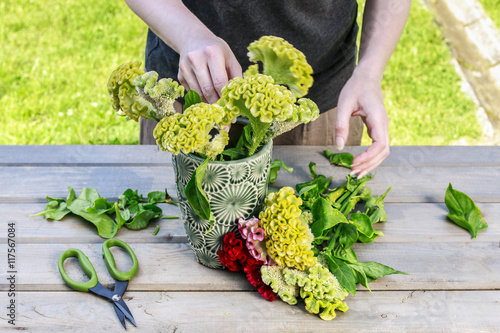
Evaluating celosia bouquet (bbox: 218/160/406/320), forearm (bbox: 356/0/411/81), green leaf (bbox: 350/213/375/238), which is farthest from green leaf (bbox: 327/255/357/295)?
forearm (bbox: 356/0/411/81)

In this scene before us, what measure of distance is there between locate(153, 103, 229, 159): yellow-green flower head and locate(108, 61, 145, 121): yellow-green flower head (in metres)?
0.09

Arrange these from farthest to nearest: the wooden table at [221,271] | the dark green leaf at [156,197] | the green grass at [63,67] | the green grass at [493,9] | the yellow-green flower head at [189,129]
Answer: the green grass at [493,9] → the green grass at [63,67] → the dark green leaf at [156,197] → the wooden table at [221,271] → the yellow-green flower head at [189,129]

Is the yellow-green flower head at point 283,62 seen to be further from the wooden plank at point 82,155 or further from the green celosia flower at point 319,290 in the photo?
the wooden plank at point 82,155

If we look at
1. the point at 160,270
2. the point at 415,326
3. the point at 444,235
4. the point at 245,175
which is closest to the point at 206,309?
the point at 160,270

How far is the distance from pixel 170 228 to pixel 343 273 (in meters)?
0.39

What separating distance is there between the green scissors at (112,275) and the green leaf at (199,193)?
0.22 metres

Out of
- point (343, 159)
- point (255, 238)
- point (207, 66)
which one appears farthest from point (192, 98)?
point (343, 159)

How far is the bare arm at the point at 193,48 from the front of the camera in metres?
0.85

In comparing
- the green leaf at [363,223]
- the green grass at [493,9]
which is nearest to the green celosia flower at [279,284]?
the green leaf at [363,223]

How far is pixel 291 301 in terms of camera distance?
0.84 m

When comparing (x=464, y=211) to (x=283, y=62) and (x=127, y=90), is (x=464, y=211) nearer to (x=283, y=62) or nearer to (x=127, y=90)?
(x=283, y=62)

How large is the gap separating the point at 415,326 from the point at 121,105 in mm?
642

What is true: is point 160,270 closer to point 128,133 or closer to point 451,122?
point 128,133

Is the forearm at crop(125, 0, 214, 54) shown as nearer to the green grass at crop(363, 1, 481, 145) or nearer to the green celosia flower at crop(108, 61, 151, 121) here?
the green celosia flower at crop(108, 61, 151, 121)
